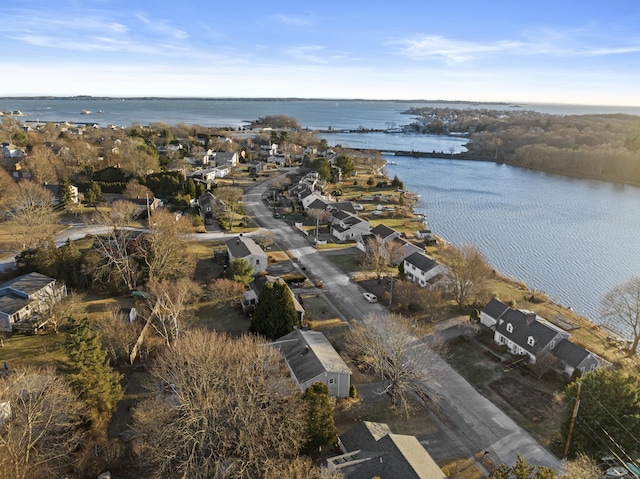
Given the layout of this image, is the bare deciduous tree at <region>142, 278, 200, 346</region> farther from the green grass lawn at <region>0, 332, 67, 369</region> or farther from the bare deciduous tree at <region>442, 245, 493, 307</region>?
the bare deciduous tree at <region>442, 245, 493, 307</region>

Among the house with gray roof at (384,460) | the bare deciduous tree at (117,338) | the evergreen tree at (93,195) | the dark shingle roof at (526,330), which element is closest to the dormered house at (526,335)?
the dark shingle roof at (526,330)

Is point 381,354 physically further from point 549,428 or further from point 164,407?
point 164,407

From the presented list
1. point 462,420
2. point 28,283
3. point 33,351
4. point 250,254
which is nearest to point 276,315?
point 250,254

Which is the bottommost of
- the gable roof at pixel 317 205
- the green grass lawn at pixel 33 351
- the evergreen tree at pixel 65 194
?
the green grass lawn at pixel 33 351

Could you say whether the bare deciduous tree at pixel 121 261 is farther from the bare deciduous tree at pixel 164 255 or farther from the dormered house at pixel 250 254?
the dormered house at pixel 250 254

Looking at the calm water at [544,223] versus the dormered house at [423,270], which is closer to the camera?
the dormered house at [423,270]

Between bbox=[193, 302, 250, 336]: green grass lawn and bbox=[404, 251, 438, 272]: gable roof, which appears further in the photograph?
bbox=[404, 251, 438, 272]: gable roof

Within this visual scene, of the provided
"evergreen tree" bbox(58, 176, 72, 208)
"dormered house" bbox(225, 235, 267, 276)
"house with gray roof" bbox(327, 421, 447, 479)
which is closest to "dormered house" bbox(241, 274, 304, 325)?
"dormered house" bbox(225, 235, 267, 276)
